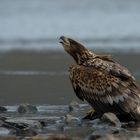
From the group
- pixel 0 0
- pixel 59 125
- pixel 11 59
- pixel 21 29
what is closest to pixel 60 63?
pixel 11 59

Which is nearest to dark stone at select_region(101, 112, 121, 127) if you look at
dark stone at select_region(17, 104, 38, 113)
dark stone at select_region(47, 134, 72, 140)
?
dark stone at select_region(47, 134, 72, 140)

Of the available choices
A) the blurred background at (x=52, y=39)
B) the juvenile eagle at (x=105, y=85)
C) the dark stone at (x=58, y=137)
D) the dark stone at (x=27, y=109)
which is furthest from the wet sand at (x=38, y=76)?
the dark stone at (x=58, y=137)

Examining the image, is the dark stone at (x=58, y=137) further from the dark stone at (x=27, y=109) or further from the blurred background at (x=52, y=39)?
the blurred background at (x=52, y=39)

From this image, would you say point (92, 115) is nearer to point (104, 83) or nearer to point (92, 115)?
point (92, 115)

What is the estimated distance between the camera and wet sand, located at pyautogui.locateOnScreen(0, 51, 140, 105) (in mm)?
14070

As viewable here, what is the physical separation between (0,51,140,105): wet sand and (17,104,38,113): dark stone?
0.83 meters

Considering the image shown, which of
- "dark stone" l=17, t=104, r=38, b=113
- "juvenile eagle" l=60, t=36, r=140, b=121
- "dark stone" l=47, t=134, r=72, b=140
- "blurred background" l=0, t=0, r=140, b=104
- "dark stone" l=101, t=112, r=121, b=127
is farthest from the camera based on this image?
"blurred background" l=0, t=0, r=140, b=104

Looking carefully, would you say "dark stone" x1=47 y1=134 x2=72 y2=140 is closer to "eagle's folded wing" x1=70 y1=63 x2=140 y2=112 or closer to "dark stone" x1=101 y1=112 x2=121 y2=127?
"dark stone" x1=101 y1=112 x2=121 y2=127

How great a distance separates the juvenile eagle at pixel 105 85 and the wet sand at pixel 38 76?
1.81 meters

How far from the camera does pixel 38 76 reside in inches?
667

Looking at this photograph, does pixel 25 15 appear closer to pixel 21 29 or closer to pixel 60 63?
pixel 21 29

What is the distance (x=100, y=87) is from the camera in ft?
37.0

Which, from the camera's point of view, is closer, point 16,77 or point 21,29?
point 16,77

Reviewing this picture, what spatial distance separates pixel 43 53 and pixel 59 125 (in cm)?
1042
